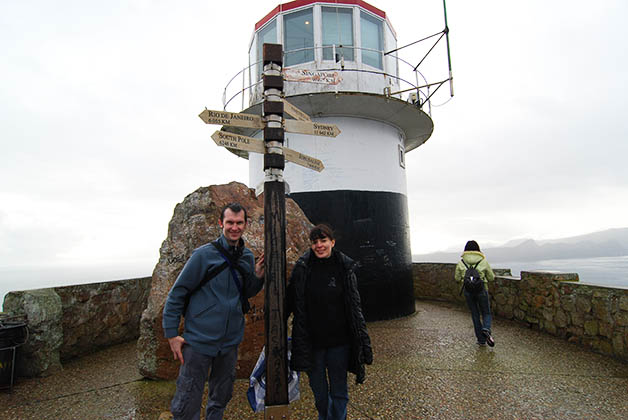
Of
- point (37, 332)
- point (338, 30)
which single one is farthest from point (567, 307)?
point (37, 332)

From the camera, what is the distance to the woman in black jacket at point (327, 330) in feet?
8.26

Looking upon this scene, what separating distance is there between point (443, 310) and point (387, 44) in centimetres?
703

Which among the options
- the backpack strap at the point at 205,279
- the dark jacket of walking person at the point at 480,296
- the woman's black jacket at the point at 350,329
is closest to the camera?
the backpack strap at the point at 205,279

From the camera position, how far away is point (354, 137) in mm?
7828

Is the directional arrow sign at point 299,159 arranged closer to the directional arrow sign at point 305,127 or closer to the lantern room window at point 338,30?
the directional arrow sign at point 305,127

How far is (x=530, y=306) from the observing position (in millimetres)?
6352

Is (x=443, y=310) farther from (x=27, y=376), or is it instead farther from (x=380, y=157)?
(x=27, y=376)

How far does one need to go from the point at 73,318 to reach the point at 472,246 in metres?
6.45

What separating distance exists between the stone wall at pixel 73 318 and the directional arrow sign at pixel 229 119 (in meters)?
3.87

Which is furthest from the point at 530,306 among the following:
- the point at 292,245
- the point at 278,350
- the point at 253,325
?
the point at 278,350

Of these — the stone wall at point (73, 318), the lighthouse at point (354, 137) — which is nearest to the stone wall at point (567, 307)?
the lighthouse at point (354, 137)

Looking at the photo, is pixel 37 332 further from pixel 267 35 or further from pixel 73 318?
pixel 267 35

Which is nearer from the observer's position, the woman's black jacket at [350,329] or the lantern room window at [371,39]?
the woman's black jacket at [350,329]

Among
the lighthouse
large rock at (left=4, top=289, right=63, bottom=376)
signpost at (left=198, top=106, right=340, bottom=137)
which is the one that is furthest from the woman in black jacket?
the lighthouse
